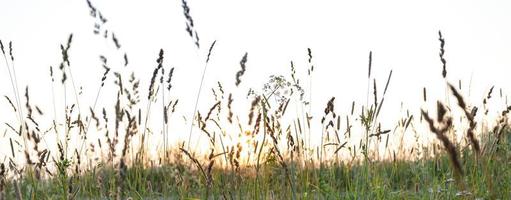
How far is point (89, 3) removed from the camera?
10.3ft

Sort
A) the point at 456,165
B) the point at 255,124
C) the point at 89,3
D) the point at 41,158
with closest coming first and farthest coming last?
1. the point at 456,165
2. the point at 41,158
3. the point at 255,124
4. the point at 89,3

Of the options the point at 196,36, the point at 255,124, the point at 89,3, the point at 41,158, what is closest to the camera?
the point at 41,158

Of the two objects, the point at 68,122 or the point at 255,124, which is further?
the point at 68,122

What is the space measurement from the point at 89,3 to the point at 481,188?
243cm

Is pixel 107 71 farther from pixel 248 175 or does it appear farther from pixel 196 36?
pixel 248 175

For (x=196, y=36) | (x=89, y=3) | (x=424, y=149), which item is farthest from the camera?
(x=424, y=149)

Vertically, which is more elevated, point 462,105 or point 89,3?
point 89,3

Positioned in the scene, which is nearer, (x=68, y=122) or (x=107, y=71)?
(x=107, y=71)

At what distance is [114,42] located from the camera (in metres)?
3.01

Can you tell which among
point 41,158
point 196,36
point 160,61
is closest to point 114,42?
point 196,36

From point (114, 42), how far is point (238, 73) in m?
0.80

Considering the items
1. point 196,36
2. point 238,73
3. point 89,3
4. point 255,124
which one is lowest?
point 255,124

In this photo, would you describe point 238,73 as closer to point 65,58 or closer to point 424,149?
point 65,58

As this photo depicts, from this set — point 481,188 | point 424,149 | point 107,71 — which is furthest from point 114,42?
point 424,149
